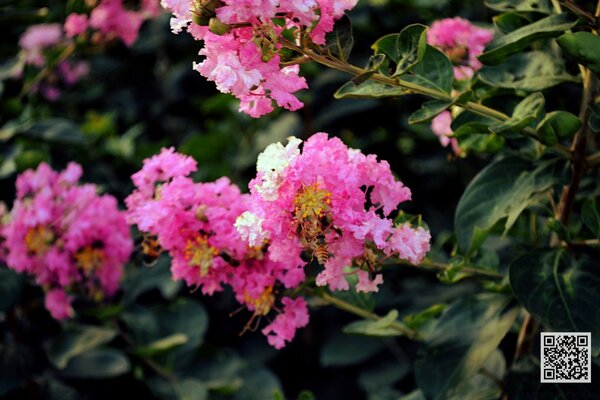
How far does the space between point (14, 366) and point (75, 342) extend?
15 centimetres

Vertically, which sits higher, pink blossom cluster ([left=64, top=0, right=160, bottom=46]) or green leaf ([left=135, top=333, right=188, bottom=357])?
pink blossom cluster ([left=64, top=0, right=160, bottom=46])

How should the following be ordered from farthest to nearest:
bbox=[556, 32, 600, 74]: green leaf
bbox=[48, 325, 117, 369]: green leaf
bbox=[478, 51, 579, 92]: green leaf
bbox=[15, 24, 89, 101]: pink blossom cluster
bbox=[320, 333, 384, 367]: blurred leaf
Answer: bbox=[15, 24, 89, 101]: pink blossom cluster
bbox=[320, 333, 384, 367]: blurred leaf
bbox=[48, 325, 117, 369]: green leaf
bbox=[478, 51, 579, 92]: green leaf
bbox=[556, 32, 600, 74]: green leaf

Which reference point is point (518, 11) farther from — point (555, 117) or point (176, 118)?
point (176, 118)

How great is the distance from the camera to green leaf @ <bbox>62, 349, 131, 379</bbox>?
1.87 m

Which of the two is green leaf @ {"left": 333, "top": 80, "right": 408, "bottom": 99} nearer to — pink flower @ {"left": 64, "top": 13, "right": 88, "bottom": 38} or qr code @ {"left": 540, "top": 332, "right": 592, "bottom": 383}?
qr code @ {"left": 540, "top": 332, "right": 592, "bottom": 383}

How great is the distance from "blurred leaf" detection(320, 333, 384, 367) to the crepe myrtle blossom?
1107 mm

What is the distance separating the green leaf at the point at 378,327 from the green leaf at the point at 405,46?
43 cm

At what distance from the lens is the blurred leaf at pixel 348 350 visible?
7.05 feet

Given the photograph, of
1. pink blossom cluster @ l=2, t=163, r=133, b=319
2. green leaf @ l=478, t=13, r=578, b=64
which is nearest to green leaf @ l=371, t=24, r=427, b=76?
green leaf @ l=478, t=13, r=578, b=64

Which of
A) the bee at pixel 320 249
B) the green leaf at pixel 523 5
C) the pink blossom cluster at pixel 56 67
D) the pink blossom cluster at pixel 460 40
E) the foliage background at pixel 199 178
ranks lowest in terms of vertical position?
the foliage background at pixel 199 178

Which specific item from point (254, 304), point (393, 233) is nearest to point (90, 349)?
point (254, 304)

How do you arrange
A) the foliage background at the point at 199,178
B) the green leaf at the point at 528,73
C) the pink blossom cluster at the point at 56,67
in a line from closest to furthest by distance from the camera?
the green leaf at the point at 528,73 < the foliage background at the point at 199,178 < the pink blossom cluster at the point at 56,67

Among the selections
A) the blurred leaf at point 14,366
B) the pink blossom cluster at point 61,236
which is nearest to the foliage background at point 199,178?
the blurred leaf at point 14,366

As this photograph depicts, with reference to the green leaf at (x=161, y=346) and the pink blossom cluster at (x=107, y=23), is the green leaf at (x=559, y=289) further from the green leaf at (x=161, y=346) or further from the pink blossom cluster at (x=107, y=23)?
the pink blossom cluster at (x=107, y=23)
